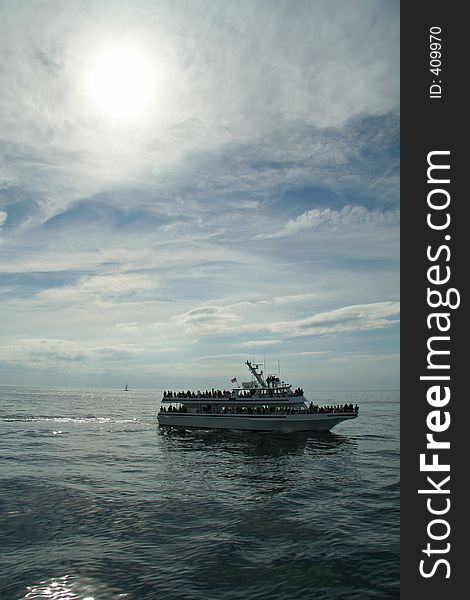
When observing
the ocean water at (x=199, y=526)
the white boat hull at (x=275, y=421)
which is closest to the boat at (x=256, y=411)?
the white boat hull at (x=275, y=421)

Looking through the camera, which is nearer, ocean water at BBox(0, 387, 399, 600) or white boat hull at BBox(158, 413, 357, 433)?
ocean water at BBox(0, 387, 399, 600)

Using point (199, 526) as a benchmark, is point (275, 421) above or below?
above

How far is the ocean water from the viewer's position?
16.3m

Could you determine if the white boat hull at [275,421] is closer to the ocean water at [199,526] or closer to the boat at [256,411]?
the boat at [256,411]

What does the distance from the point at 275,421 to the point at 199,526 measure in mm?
40182

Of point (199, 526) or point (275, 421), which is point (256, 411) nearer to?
point (275, 421)

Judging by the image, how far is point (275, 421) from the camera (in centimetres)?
6172

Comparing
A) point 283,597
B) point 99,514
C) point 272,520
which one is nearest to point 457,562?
point 283,597

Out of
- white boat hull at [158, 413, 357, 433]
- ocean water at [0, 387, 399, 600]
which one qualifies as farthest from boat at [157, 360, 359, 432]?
ocean water at [0, 387, 399, 600]

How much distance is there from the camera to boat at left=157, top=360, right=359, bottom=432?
201ft

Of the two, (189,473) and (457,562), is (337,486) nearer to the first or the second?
(189,473)

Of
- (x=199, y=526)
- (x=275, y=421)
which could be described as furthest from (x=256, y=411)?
(x=199, y=526)

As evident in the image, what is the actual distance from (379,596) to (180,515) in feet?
41.4

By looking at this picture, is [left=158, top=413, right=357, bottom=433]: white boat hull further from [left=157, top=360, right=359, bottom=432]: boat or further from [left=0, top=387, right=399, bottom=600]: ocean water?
[left=0, top=387, right=399, bottom=600]: ocean water
